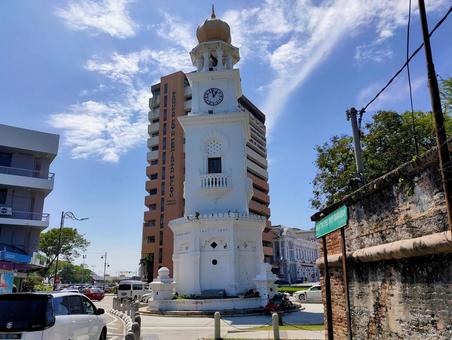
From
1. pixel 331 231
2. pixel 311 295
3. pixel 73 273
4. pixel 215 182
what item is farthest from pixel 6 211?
pixel 73 273

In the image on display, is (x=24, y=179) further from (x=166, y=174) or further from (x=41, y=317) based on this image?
(x=166, y=174)

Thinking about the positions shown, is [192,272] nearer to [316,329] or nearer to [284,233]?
[316,329]

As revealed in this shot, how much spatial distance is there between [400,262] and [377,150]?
13192mm

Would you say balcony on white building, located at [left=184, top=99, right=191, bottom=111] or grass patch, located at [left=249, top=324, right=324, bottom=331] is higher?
balcony on white building, located at [left=184, top=99, right=191, bottom=111]

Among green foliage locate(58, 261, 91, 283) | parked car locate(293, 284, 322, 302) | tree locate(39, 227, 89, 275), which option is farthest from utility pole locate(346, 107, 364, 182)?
green foliage locate(58, 261, 91, 283)

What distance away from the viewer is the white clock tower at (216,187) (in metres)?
23.8

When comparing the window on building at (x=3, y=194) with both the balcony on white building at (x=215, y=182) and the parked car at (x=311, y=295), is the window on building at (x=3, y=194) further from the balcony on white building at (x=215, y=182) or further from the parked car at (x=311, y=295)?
the parked car at (x=311, y=295)

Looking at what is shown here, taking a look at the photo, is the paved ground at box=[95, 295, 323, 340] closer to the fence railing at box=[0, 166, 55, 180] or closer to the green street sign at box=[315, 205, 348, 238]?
the green street sign at box=[315, 205, 348, 238]

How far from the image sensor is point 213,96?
1167 inches

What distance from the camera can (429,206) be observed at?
5.80 meters

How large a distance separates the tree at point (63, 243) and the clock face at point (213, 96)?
32315 mm

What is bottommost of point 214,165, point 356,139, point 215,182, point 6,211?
Result: point 356,139

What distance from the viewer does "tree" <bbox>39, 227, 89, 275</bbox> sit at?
51094 mm

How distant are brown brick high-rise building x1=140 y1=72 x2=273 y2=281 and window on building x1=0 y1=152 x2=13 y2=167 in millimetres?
32506
